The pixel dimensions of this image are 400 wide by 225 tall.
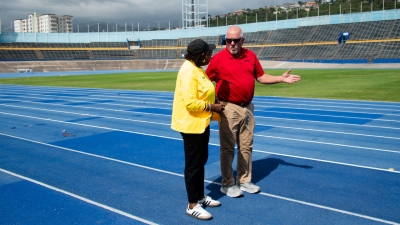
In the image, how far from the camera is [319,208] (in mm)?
4582

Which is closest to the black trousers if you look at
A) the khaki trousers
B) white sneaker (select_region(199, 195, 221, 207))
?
white sneaker (select_region(199, 195, 221, 207))

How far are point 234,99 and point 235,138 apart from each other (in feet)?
1.65

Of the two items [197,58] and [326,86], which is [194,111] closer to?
[197,58]

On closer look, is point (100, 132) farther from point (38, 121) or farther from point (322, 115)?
point (322, 115)

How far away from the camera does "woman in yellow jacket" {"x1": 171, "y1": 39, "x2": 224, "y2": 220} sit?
4246 mm

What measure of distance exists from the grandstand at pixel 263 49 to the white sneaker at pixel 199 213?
51.4 meters

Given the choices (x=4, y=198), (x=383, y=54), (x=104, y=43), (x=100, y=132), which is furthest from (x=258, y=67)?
(x=104, y=43)

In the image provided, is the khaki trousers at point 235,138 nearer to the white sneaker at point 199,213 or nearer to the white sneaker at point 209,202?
the white sneaker at point 209,202

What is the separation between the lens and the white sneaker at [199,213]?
4270 mm

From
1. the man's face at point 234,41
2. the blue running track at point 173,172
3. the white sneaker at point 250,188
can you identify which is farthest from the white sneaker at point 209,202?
the man's face at point 234,41

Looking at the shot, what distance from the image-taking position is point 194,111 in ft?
14.1

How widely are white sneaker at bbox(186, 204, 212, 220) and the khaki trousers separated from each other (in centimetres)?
87

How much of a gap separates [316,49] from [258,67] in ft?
196

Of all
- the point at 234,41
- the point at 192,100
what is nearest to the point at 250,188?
the point at 192,100
